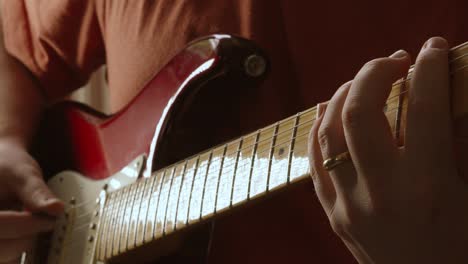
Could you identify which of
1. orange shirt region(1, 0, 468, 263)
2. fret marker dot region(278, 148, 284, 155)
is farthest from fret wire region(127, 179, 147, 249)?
fret marker dot region(278, 148, 284, 155)

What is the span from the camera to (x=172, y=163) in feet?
2.43

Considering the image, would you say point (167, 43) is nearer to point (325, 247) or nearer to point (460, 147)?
point (325, 247)

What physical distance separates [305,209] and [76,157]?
0.39 m

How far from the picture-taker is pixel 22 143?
100cm

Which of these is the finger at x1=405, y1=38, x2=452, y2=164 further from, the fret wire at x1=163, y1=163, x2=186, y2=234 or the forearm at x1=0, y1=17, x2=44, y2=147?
the forearm at x1=0, y1=17, x2=44, y2=147

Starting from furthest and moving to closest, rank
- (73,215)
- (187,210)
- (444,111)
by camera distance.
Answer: (73,215), (187,210), (444,111)

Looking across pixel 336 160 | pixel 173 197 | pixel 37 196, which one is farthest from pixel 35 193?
pixel 336 160

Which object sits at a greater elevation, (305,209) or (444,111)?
(444,111)

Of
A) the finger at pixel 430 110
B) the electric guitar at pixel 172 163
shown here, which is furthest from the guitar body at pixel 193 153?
the finger at pixel 430 110

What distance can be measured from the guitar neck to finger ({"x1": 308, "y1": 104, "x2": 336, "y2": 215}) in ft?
0.06

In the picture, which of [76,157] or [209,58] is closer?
[209,58]

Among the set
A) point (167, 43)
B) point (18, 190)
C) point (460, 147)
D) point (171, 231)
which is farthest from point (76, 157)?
point (460, 147)

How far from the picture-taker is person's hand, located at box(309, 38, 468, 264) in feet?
1.44

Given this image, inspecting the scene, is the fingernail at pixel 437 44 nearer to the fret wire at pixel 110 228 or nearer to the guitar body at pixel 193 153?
the guitar body at pixel 193 153
